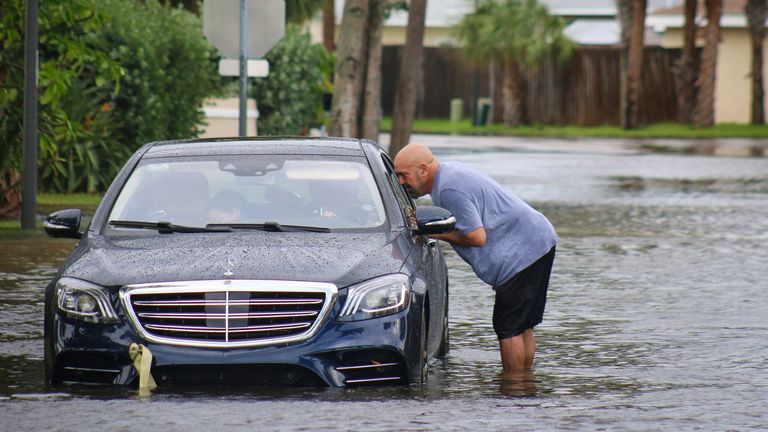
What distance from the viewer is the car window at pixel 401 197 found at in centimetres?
945

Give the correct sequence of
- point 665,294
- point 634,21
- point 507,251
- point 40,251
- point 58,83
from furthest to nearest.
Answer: point 634,21 → point 58,83 → point 40,251 → point 665,294 → point 507,251

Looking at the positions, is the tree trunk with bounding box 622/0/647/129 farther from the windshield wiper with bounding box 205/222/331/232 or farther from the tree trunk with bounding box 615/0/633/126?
the windshield wiper with bounding box 205/222/331/232

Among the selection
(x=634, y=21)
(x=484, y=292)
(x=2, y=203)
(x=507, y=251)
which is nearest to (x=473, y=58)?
(x=634, y=21)

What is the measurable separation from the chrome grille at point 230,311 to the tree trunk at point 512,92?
47.6 metres

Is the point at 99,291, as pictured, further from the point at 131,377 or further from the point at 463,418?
the point at 463,418

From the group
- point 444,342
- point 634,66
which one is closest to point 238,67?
point 444,342

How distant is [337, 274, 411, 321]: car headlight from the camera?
8148mm

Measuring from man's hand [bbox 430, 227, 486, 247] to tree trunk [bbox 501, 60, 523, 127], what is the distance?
151ft

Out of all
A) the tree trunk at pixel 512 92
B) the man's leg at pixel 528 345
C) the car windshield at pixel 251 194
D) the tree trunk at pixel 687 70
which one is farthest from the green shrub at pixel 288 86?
the tree trunk at pixel 687 70

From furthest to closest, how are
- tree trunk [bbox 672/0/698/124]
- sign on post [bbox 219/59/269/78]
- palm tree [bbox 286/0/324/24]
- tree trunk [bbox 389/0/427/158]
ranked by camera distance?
1. tree trunk [bbox 672/0/698/124]
2. palm tree [bbox 286/0/324/24]
3. tree trunk [bbox 389/0/427/158]
4. sign on post [bbox 219/59/269/78]

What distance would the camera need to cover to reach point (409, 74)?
103 ft

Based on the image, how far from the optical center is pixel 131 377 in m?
8.16

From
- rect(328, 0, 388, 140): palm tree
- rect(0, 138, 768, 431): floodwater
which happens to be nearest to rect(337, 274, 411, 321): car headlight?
rect(0, 138, 768, 431): floodwater

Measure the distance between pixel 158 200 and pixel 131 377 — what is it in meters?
1.43
